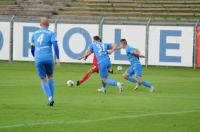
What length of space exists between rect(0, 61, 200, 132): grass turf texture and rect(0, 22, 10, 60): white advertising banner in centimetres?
1203

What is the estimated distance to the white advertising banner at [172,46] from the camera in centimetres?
3797

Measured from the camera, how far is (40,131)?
544 inches

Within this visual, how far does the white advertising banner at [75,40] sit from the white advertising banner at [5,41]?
3020mm

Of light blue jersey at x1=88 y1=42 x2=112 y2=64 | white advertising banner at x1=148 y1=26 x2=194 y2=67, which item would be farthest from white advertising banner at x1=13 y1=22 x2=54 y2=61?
light blue jersey at x1=88 y1=42 x2=112 y2=64

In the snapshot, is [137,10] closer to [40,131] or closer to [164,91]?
[164,91]

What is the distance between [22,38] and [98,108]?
78.1 ft

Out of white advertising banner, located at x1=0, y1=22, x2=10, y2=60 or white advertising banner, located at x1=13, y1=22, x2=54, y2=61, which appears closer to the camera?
white advertising banner, located at x1=13, y1=22, x2=54, y2=61

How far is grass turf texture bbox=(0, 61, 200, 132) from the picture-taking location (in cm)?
1472

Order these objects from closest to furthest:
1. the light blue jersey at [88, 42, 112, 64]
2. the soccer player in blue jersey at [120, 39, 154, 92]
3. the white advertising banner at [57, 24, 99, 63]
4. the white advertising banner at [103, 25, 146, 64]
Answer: the light blue jersey at [88, 42, 112, 64], the soccer player in blue jersey at [120, 39, 154, 92], the white advertising banner at [103, 25, 146, 64], the white advertising banner at [57, 24, 99, 63]

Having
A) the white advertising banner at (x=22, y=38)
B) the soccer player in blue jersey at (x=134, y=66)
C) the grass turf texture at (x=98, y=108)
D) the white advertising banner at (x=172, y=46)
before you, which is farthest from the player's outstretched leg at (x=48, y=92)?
the white advertising banner at (x=22, y=38)

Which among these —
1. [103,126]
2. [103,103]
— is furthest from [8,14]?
[103,126]

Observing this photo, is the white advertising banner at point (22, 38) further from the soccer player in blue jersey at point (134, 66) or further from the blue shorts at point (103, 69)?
the blue shorts at point (103, 69)

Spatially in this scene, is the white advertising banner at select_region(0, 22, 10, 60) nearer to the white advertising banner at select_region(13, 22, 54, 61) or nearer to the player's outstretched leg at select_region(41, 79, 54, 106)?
the white advertising banner at select_region(13, 22, 54, 61)

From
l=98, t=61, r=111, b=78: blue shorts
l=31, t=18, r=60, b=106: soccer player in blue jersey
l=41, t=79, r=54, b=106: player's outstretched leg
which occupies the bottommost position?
l=41, t=79, r=54, b=106: player's outstretched leg
